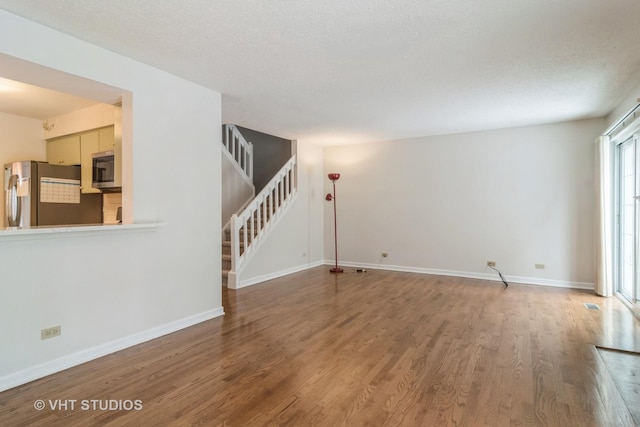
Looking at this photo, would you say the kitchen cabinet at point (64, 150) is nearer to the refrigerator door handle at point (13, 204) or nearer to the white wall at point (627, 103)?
the refrigerator door handle at point (13, 204)

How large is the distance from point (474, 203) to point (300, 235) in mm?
3314

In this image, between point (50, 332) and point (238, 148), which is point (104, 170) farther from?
point (238, 148)

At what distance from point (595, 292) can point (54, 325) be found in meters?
6.55

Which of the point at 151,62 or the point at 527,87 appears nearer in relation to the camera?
the point at 151,62

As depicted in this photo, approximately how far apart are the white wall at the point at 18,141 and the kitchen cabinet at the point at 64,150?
0.53 feet

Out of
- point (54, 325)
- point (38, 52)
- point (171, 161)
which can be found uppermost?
point (38, 52)

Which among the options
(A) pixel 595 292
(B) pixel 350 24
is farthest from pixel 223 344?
(A) pixel 595 292

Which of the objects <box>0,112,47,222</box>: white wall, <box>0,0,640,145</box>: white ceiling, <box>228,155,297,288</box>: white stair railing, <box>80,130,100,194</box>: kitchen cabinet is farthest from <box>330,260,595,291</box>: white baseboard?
<box>0,112,47,222</box>: white wall

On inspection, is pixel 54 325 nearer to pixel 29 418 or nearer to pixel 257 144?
pixel 29 418

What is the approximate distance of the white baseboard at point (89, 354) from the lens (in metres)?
2.40

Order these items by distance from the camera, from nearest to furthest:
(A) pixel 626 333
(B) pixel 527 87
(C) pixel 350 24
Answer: (C) pixel 350 24 → (A) pixel 626 333 → (B) pixel 527 87

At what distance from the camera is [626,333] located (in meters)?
3.43

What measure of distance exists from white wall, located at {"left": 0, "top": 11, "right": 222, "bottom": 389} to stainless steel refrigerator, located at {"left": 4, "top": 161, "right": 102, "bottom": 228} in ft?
5.36

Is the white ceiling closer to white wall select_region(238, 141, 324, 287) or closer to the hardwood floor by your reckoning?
white wall select_region(238, 141, 324, 287)
